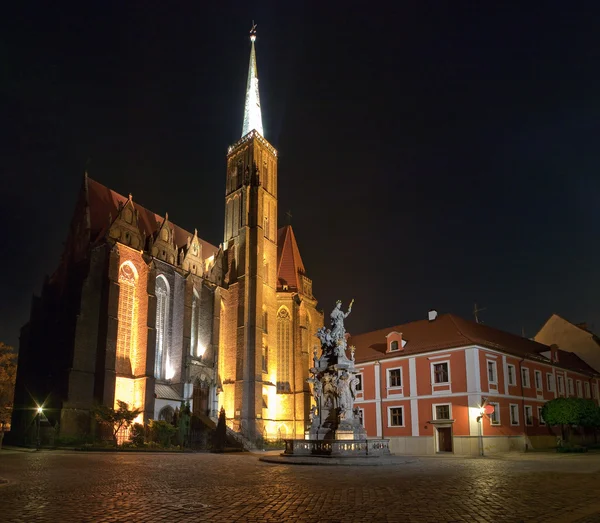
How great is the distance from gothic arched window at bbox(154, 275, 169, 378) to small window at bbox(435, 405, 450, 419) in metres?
22.8

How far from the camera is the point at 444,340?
3491 cm

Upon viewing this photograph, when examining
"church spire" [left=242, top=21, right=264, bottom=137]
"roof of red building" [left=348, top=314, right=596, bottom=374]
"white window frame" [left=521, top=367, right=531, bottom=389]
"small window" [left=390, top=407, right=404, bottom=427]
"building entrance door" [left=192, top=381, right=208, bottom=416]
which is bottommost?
"small window" [left=390, top=407, right=404, bottom=427]

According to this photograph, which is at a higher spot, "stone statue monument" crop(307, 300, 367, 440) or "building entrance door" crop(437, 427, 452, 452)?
"stone statue monument" crop(307, 300, 367, 440)

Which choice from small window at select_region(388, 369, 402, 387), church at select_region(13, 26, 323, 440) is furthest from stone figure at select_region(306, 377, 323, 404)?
church at select_region(13, 26, 323, 440)

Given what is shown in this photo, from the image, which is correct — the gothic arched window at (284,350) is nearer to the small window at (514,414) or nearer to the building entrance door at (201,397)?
the building entrance door at (201,397)

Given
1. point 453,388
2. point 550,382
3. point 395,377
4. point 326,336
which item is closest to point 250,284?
point 395,377

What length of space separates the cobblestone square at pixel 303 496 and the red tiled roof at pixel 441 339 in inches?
713

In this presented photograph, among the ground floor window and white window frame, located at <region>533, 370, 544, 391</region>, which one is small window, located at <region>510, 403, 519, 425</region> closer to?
the ground floor window

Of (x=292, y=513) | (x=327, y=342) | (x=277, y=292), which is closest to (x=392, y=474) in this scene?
(x=292, y=513)

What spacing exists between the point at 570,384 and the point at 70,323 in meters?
40.6

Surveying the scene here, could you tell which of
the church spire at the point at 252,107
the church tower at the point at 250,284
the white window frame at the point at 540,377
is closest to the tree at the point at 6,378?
the church tower at the point at 250,284

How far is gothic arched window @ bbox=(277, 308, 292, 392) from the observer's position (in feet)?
170

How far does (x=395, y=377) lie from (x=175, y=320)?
65.5 ft

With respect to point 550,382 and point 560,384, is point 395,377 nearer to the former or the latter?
point 550,382
